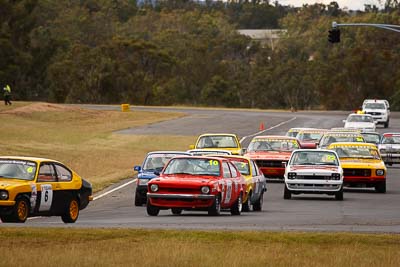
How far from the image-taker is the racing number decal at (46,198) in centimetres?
2116

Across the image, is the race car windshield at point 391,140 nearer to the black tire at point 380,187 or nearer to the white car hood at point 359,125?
the black tire at point 380,187

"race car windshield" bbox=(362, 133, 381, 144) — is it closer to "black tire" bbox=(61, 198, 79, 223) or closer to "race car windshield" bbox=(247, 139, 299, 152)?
"race car windshield" bbox=(247, 139, 299, 152)

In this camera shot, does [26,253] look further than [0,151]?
No

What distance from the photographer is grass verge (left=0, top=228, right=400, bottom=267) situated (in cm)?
1481

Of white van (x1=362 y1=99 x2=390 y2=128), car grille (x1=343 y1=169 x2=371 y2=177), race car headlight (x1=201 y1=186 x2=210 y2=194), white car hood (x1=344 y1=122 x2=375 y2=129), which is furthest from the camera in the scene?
white van (x1=362 y1=99 x2=390 y2=128)

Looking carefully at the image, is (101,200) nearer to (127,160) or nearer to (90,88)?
(127,160)

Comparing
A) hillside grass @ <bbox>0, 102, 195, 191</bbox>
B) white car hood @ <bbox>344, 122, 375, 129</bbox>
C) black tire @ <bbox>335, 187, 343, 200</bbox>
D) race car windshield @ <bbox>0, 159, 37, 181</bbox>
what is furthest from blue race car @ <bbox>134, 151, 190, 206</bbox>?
white car hood @ <bbox>344, 122, 375, 129</bbox>

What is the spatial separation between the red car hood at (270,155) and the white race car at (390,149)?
897cm

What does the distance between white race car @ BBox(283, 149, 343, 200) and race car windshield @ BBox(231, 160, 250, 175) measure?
3051mm

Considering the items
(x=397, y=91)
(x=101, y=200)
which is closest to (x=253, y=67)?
(x=397, y=91)

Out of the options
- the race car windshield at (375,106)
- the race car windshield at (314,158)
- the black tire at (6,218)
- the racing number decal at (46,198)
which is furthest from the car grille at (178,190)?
the race car windshield at (375,106)

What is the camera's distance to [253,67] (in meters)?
132

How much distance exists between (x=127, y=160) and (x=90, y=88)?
6854cm

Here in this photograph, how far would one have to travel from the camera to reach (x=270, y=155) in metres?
35.8
